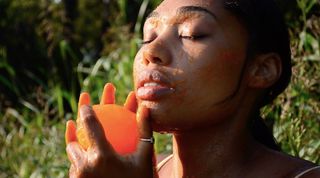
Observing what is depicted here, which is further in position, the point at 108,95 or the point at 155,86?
the point at 108,95

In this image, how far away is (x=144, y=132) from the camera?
222 centimetres

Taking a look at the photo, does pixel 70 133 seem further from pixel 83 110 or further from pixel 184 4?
pixel 184 4

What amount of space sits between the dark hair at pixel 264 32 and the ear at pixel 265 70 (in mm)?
22

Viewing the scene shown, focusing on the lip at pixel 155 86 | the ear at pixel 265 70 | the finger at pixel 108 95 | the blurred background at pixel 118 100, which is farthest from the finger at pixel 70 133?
the blurred background at pixel 118 100

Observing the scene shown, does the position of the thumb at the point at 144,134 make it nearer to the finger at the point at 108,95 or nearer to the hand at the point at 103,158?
the hand at the point at 103,158

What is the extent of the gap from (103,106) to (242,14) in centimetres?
51

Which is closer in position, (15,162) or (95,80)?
(15,162)

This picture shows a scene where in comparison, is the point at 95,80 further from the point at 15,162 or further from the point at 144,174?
the point at 144,174

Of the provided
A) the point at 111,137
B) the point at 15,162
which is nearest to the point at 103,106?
the point at 111,137

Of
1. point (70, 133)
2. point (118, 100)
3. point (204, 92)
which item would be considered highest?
point (204, 92)

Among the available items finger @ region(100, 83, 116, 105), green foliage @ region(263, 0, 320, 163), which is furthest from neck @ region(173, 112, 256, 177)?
green foliage @ region(263, 0, 320, 163)

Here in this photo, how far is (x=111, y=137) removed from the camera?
2.22 metres

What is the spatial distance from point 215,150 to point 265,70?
0.30 meters

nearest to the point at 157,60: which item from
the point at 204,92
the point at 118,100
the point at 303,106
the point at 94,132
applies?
the point at 204,92
